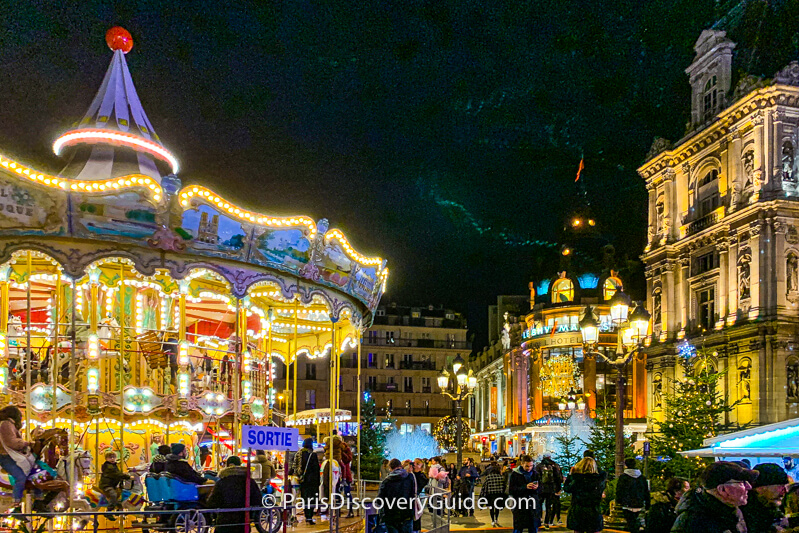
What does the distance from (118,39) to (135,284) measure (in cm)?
550

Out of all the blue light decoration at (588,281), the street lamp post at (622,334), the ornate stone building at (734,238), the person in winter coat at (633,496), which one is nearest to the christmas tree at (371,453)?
the street lamp post at (622,334)

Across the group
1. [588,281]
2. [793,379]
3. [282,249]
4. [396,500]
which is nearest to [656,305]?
[793,379]

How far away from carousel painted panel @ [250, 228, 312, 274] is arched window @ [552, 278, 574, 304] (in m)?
52.5

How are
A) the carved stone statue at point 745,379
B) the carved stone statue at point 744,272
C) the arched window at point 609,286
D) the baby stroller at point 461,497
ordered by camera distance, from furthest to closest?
1. the arched window at point 609,286
2. the carved stone statue at point 744,272
3. the carved stone statue at point 745,379
4. the baby stroller at point 461,497

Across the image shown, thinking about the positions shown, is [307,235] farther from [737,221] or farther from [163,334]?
[737,221]

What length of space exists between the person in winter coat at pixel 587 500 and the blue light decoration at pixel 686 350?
32004 millimetres

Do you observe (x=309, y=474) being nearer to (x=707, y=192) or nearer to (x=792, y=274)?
(x=792, y=274)

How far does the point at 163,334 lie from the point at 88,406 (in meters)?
2.88

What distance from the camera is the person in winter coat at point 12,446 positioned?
9617 millimetres

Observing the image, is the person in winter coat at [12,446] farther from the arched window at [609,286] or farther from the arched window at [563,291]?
the arched window at [563,291]

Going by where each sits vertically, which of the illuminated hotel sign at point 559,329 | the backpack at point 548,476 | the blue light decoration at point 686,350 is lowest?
the backpack at point 548,476

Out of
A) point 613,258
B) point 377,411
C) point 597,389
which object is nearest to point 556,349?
point 597,389

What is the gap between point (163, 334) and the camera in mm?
16531

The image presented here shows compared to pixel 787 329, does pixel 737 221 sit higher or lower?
higher
